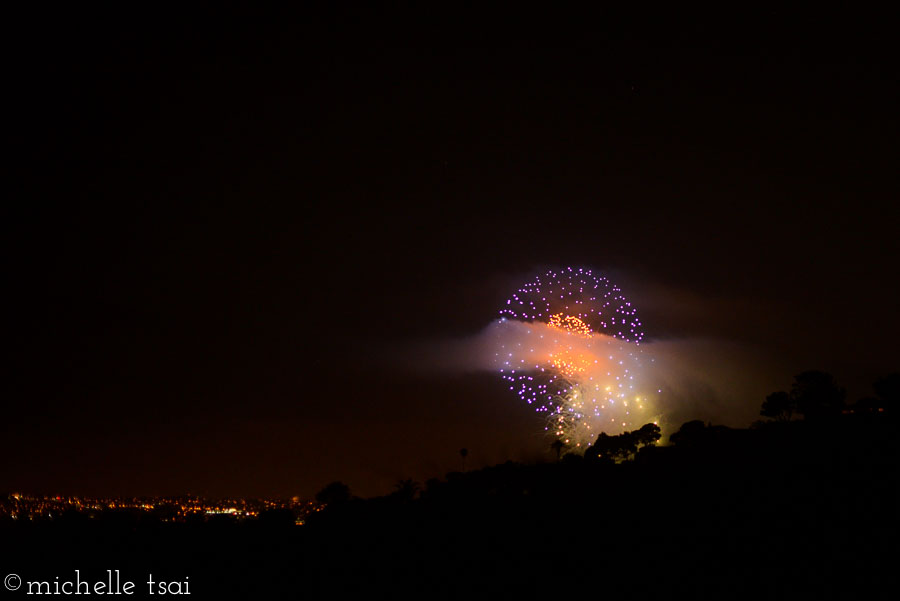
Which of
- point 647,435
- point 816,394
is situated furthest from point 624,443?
point 816,394

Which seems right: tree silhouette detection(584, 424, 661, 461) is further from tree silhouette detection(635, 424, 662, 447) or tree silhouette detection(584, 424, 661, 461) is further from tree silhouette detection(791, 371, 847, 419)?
tree silhouette detection(791, 371, 847, 419)

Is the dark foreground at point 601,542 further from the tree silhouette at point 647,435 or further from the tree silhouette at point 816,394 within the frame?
the tree silhouette at point 647,435

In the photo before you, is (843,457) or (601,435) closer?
(843,457)

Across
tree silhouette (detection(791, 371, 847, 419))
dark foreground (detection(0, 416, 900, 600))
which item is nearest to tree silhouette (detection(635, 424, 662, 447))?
tree silhouette (detection(791, 371, 847, 419))

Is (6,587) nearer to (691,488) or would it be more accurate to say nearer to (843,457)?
(691,488)

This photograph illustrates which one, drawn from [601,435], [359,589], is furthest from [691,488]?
[601,435]

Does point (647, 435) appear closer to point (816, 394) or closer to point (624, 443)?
point (624, 443)
